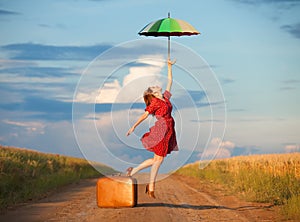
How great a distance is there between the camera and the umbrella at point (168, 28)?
42.5 ft

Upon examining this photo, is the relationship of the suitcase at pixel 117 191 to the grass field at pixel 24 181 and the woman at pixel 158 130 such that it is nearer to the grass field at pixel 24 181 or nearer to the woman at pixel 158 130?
the woman at pixel 158 130

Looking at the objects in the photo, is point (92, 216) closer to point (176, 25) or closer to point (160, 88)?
point (160, 88)

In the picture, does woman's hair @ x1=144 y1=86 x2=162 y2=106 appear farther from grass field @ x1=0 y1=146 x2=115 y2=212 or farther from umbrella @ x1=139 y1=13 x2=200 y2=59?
grass field @ x1=0 y1=146 x2=115 y2=212

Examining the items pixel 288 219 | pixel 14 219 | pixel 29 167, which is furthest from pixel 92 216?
pixel 29 167

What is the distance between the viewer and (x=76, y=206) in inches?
587

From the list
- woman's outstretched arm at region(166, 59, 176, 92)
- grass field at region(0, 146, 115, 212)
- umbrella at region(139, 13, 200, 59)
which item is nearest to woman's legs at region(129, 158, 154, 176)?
grass field at region(0, 146, 115, 212)

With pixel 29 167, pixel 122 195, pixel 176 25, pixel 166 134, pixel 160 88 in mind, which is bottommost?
pixel 29 167

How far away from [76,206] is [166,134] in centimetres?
368

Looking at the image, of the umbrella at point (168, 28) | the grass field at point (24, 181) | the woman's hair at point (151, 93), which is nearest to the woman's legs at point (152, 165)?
the grass field at point (24, 181)

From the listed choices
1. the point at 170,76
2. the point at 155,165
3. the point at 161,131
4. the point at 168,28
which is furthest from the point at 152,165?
the point at 168,28

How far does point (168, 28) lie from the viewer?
13.0m

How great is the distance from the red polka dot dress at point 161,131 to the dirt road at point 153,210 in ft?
4.87

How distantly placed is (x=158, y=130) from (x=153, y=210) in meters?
2.10

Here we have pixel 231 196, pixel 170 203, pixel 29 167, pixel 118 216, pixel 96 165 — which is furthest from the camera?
pixel 29 167
